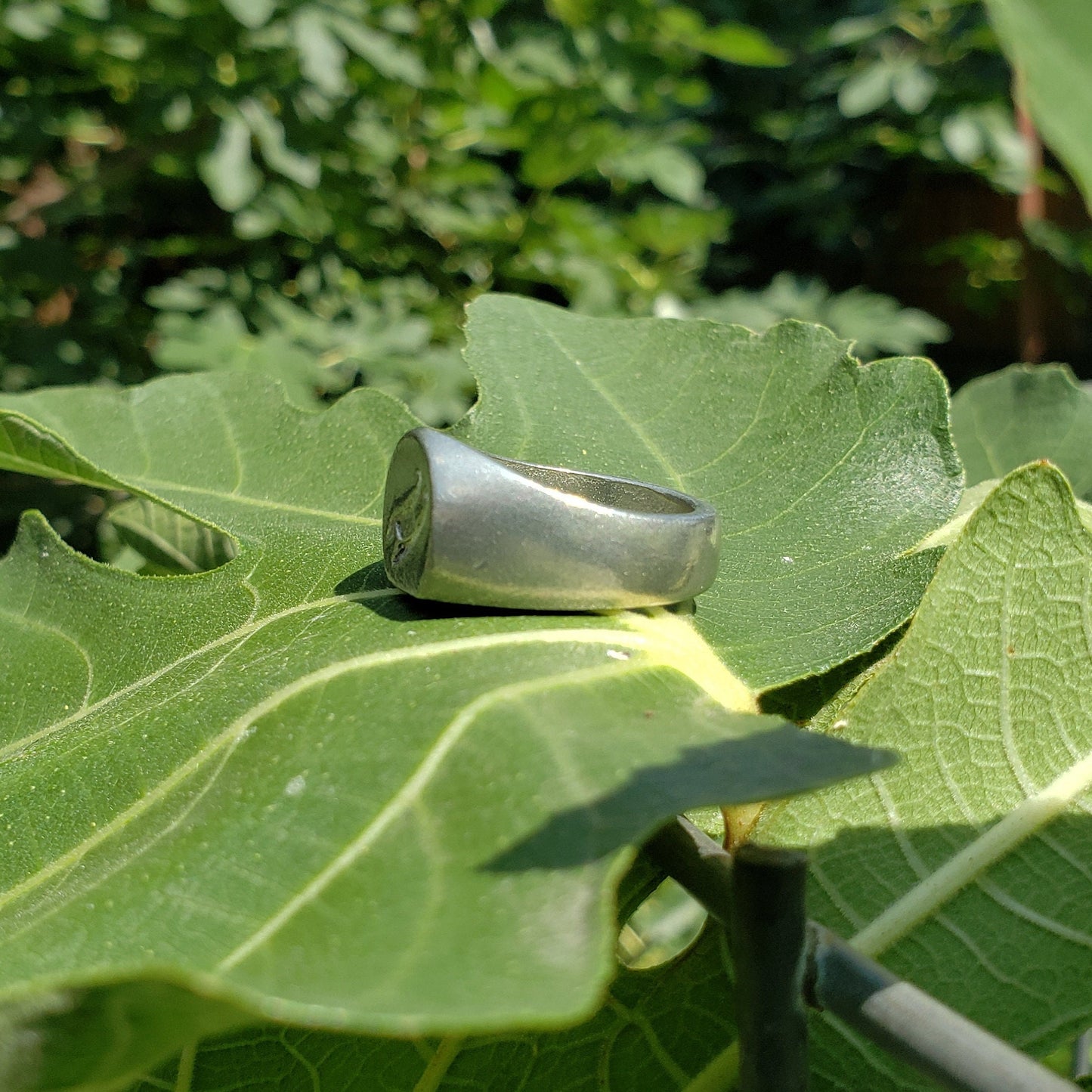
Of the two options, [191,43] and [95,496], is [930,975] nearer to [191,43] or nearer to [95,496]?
[191,43]

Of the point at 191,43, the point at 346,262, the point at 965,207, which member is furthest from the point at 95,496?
the point at 965,207

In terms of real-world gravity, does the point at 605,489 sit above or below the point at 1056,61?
below

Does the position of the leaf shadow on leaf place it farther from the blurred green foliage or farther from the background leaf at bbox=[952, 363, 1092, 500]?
the blurred green foliage

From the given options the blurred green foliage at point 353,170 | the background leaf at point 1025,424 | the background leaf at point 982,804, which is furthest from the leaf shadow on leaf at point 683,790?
the blurred green foliage at point 353,170

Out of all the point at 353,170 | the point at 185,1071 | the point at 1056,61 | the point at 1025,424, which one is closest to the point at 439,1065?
the point at 185,1071

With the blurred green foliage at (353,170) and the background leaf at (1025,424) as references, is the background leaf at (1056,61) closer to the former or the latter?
the background leaf at (1025,424)

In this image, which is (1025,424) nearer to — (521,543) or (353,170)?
(521,543)

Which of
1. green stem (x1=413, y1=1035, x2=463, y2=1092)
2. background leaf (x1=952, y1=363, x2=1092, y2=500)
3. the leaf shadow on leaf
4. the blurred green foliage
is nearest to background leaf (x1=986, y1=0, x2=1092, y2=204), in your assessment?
the leaf shadow on leaf
